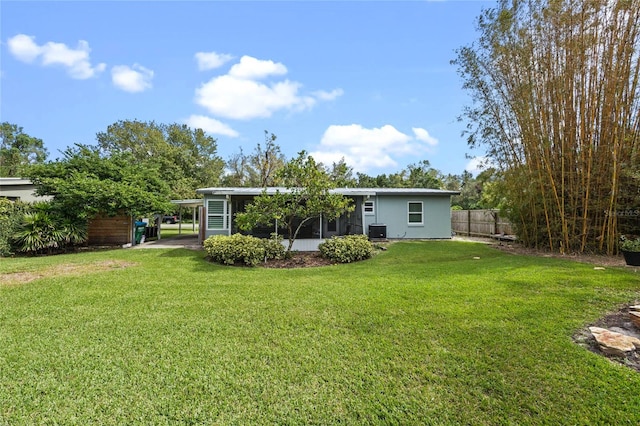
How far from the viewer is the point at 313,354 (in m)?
2.82

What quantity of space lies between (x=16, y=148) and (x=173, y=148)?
1987 cm

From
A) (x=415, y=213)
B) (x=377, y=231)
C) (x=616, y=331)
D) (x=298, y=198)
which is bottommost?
(x=616, y=331)

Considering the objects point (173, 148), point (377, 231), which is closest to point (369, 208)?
point (377, 231)

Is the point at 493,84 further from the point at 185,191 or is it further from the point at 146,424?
the point at 185,191

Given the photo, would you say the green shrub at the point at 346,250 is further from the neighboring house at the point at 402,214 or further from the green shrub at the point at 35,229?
the green shrub at the point at 35,229

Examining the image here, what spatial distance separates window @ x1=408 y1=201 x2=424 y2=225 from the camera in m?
13.2

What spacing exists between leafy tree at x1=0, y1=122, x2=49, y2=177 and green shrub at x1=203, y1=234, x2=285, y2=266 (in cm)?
3278

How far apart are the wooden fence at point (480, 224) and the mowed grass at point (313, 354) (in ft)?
27.0

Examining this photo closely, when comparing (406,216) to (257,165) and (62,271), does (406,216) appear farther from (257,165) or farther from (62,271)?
(257,165)

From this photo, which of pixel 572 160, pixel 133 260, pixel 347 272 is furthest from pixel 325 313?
pixel 572 160

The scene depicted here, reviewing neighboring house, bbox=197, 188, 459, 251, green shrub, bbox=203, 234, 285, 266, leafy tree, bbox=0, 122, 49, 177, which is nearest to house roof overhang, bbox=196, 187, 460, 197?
neighboring house, bbox=197, 188, 459, 251

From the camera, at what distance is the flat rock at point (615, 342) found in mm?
2656

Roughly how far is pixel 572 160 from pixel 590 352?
721 centimetres

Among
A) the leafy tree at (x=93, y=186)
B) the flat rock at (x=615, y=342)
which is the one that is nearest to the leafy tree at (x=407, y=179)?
the leafy tree at (x=93, y=186)
